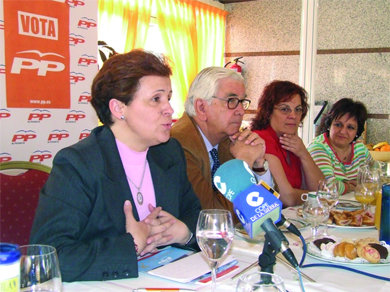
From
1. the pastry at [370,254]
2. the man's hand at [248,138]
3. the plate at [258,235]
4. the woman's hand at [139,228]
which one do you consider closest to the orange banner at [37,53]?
the man's hand at [248,138]

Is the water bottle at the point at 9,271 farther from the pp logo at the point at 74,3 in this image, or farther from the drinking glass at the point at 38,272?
the pp logo at the point at 74,3

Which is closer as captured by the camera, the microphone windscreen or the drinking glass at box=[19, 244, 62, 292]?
the drinking glass at box=[19, 244, 62, 292]

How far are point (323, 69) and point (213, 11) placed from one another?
1.81m

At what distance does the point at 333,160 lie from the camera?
3104 mm

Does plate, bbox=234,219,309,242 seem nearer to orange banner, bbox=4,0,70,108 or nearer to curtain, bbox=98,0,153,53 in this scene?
orange banner, bbox=4,0,70,108

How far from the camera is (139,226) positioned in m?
1.37

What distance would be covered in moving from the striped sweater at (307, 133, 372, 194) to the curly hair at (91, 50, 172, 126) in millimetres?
1733

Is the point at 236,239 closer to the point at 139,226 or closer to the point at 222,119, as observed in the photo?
the point at 139,226

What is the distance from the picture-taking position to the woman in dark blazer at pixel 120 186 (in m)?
1.25

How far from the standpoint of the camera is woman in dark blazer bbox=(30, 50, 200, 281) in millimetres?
1253

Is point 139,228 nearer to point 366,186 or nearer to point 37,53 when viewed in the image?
point 366,186

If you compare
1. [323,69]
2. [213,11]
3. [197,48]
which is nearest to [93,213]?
[323,69]

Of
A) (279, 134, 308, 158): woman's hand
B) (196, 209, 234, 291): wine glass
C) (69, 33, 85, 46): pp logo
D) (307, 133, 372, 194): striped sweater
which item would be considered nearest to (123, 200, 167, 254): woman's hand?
(196, 209, 234, 291): wine glass

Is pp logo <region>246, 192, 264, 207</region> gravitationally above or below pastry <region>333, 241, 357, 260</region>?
above
